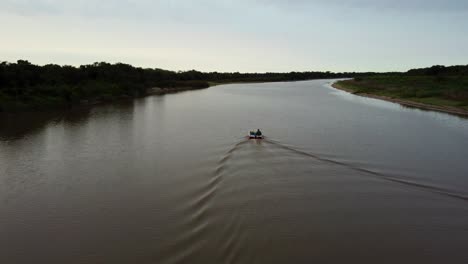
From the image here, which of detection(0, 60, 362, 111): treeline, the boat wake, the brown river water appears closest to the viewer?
the brown river water

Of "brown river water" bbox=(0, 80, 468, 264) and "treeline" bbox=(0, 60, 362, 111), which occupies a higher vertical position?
"treeline" bbox=(0, 60, 362, 111)

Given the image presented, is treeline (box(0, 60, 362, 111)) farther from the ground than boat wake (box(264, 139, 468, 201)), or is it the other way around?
treeline (box(0, 60, 362, 111))

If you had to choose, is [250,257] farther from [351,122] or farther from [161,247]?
[351,122]

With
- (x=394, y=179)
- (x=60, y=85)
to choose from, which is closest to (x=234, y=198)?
(x=394, y=179)

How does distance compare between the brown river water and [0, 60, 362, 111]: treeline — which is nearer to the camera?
the brown river water

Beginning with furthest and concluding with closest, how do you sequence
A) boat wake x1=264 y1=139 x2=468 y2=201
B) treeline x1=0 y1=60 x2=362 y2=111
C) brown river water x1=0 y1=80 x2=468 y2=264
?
treeline x1=0 y1=60 x2=362 y2=111 < boat wake x1=264 y1=139 x2=468 y2=201 < brown river water x1=0 y1=80 x2=468 y2=264

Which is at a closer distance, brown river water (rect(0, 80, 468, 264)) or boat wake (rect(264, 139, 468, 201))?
brown river water (rect(0, 80, 468, 264))

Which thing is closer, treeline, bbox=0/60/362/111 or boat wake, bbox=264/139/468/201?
boat wake, bbox=264/139/468/201

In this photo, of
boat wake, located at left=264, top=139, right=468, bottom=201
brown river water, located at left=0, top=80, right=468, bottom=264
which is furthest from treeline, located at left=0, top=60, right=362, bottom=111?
boat wake, located at left=264, top=139, right=468, bottom=201

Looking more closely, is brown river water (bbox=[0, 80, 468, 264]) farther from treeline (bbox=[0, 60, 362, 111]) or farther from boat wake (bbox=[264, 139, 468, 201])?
treeline (bbox=[0, 60, 362, 111])

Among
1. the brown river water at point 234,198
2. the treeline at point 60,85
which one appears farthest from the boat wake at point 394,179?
the treeline at point 60,85
